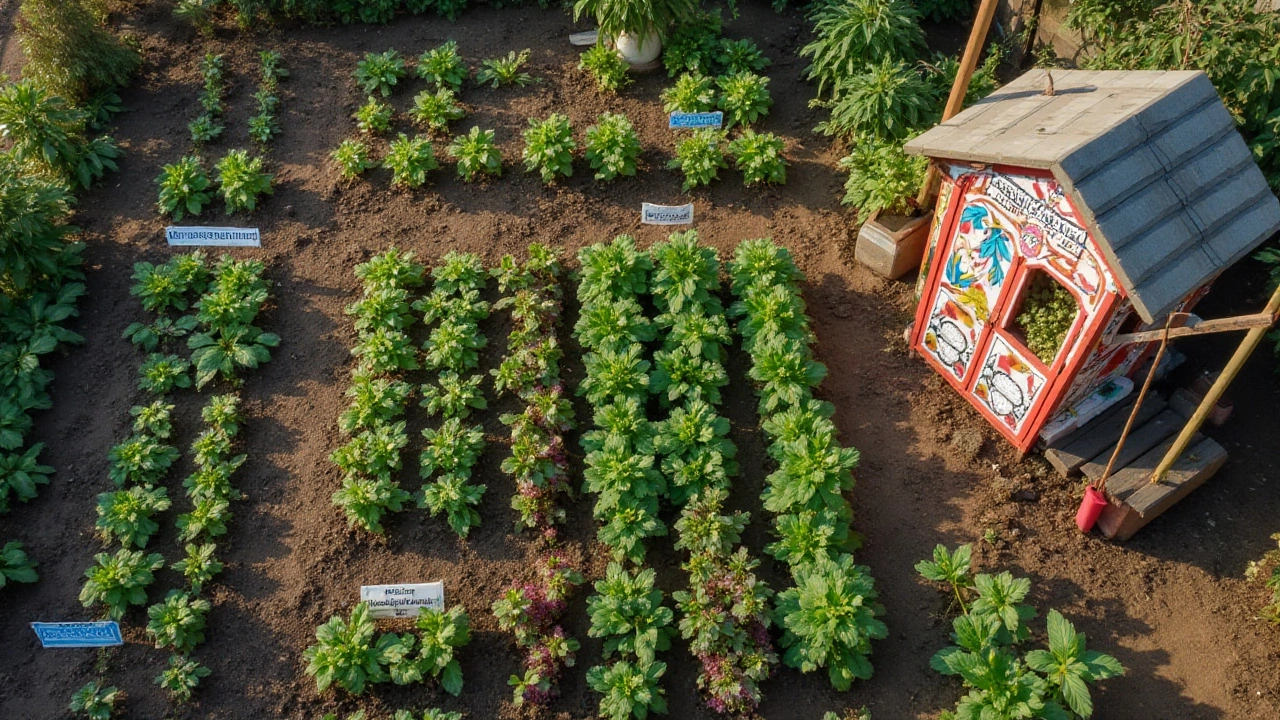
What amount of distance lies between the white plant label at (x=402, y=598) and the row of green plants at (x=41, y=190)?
8.84 feet

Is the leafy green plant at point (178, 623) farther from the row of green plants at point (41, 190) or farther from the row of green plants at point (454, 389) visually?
the row of green plants at point (454, 389)

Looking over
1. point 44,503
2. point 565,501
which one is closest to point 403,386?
point 565,501

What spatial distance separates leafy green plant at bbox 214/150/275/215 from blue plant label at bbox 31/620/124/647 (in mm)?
4389

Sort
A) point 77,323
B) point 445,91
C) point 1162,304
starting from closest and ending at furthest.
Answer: point 1162,304 → point 77,323 → point 445,91

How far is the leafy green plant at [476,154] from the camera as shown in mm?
9180

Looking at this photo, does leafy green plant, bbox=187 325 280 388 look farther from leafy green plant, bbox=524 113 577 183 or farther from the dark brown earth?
leafy green plant, bbox=524 113 577 183

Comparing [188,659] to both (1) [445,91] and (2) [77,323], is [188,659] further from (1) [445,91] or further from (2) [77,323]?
(1) [445,91]

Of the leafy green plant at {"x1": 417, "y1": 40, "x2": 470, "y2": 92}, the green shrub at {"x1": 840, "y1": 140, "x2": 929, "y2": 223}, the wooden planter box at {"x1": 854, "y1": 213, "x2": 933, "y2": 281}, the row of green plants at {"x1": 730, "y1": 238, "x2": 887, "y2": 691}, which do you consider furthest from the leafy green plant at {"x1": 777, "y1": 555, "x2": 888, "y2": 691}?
the leafy green plant at {"x1": 417, "y1": 40, "x2": 470, "y2": 92}

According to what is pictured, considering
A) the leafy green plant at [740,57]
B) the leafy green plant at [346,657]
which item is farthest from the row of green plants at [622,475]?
the leafy green plant at [740,57]

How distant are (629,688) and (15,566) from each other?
4853mm

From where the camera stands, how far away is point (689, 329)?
754cm

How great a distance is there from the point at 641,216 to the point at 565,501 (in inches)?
129

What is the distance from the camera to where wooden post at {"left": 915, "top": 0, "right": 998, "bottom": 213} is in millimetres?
6809

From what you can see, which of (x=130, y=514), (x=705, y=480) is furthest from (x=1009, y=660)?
(x=130, y=514)
